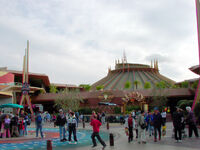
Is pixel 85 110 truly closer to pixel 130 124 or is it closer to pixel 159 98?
pixel 159 98

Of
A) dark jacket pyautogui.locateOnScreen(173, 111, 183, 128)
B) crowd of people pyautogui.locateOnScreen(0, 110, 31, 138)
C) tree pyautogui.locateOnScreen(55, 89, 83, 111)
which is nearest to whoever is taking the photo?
dark jacket pyautogui.locateOnScreen(173, 111, 183, 128)

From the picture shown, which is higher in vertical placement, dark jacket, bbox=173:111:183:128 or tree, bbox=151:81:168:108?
tree, bbox=151:81:168:108

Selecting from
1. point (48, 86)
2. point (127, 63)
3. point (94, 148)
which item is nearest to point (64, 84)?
point (48, 86)

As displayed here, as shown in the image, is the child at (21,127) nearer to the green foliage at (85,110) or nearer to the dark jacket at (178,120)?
the dark jacket at (178,120)

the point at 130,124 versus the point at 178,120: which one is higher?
the point at 178,120

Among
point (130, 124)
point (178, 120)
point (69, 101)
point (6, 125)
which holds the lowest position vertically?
point (6, 125)

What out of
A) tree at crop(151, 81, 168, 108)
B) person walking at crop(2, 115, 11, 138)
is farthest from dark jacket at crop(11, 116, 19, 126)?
tree at crop(151, 81, 168, 108)

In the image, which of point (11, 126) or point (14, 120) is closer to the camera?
point (14, 120)

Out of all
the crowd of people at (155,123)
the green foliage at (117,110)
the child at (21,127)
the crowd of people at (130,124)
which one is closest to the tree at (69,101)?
the green foliage at (117,110)

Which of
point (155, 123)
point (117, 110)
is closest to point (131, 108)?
point (117, 110)

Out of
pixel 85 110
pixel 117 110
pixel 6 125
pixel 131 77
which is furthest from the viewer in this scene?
pixel 131 77

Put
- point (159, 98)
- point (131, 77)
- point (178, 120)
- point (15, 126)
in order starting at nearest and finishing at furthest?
point (178, 120), point (15, 126), point (159, 98), point (131, 77)

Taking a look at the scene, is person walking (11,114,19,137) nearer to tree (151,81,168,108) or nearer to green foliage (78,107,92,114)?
green foliage (78,107,92,114)

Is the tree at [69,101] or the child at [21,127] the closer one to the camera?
the child at [21,127]
